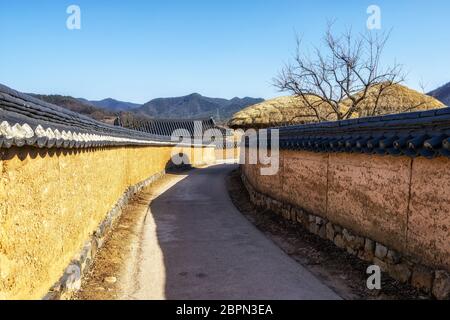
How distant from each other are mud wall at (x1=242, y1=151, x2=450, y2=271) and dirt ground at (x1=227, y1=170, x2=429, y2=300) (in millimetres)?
475

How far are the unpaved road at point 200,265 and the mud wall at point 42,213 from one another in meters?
0.85

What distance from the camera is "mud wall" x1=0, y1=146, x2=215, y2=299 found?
10.8ft

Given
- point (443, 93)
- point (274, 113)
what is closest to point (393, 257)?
point (274, 113)

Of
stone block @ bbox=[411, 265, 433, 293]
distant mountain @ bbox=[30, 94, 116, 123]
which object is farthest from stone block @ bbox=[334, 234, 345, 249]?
distant mountain @ bbox=[30, 94, 116, 123]

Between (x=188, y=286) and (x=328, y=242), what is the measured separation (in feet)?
10.3

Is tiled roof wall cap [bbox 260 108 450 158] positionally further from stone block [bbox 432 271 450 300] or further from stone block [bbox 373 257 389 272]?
stone block [bbox 373 257 389 272]

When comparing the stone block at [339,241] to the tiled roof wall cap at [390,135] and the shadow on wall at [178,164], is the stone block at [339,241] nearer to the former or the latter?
the tiled roof wall cap at [390,135]

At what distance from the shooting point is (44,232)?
424cm

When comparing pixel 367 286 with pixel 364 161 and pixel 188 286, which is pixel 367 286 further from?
pixel 188 286

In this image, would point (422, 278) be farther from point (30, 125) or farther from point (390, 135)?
point (30, 125)

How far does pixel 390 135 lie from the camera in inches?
216

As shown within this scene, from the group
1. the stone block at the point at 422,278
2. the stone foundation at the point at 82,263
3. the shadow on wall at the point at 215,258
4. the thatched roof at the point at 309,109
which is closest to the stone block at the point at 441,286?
the stone block at the point at 422,278

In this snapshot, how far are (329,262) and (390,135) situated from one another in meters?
2.44
